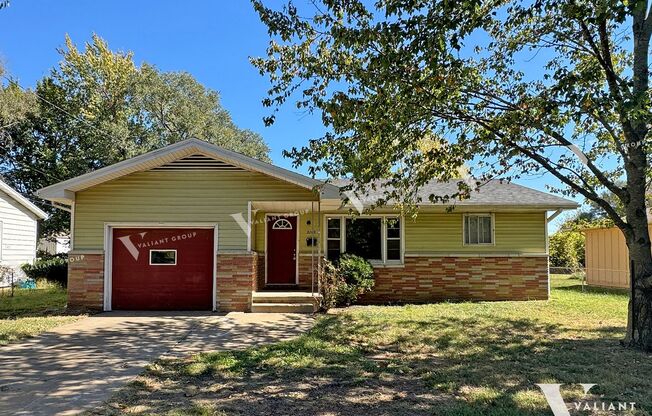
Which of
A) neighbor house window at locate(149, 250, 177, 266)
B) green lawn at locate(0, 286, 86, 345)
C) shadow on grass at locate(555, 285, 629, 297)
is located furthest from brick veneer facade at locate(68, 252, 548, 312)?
green lawn at locate(0, 286, 86, 345)

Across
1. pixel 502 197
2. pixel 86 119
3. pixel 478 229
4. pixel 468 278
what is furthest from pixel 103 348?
pixel 86 119

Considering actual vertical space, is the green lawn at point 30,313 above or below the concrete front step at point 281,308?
below

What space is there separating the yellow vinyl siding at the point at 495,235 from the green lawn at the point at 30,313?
873cm

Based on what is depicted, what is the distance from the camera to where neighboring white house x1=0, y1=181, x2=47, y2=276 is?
1772 cm

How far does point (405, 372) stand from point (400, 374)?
0.37ft

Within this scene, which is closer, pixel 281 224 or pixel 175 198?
pixel 175 198

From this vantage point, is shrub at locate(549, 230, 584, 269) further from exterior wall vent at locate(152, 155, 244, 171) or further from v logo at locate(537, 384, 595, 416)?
v logo at locate(537, 384, 595, 416)

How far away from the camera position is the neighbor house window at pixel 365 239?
44.1 ft

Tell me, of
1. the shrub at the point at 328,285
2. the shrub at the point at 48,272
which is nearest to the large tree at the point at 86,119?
the shrub at the point at 48,272

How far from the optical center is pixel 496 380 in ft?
18.2

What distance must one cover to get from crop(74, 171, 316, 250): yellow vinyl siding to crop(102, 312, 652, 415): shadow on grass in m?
3.81

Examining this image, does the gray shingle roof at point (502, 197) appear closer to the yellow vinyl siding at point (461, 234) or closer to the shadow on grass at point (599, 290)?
the yellow vinyl siding at point (461, 234)

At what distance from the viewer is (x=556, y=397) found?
4922 mm
